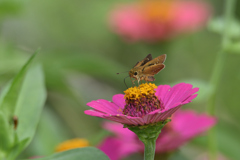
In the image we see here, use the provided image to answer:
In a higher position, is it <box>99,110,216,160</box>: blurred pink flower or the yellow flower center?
the yellow flower center

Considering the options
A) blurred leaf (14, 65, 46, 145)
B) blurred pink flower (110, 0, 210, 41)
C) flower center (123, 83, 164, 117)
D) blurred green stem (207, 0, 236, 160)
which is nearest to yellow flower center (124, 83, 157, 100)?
flower center (123, 83, 164, 117)

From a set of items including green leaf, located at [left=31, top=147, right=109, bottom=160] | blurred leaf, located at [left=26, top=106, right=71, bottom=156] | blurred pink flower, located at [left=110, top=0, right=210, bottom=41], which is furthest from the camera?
blurred pink flower, located at [left=110, top=0, right=210, bottom=41]

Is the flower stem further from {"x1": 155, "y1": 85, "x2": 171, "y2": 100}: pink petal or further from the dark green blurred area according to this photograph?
the dark green blurred area

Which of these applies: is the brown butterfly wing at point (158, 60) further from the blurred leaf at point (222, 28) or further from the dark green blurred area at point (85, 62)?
the blurred leaf at point (222, 28)

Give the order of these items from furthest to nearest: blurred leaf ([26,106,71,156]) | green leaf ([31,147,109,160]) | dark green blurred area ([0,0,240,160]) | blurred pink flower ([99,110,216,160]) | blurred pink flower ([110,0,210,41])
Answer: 1. blurred pink flower ([110,0,210,41])
2. dark green blurred area ([0,0,240,160])
3. blurred leaf ([26,106,71,156])
4. blurred pink flower ([99,110,216,160])
5. green leaf ([31,147,109,160])

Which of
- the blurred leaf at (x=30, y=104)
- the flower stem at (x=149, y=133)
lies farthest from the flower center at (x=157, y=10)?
the flower stem at (x=149, y=133)

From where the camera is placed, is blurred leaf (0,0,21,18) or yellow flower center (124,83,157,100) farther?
blurred leaf (0,0,21,18)

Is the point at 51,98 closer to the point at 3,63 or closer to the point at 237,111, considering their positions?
the point at 3,63
